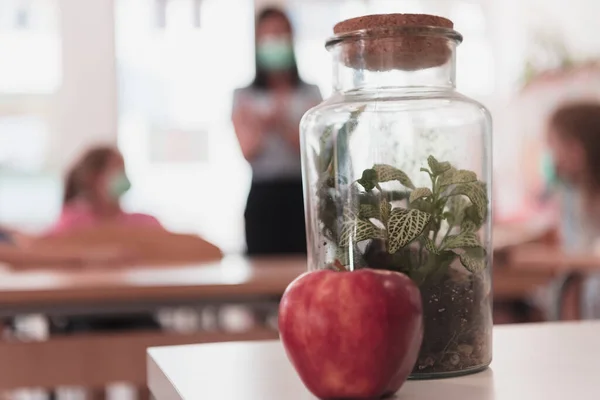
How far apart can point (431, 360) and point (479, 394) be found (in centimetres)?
6

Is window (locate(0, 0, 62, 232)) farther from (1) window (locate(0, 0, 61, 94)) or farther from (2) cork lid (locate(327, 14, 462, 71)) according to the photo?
(2) cork lid (locate(327, 14, 462, 71))

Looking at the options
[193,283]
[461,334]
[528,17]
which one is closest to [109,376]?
[193,283]

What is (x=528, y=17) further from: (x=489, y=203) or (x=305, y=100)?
(x=489, y=203)

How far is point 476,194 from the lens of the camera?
2.08ft

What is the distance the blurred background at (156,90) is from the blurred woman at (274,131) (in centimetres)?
186

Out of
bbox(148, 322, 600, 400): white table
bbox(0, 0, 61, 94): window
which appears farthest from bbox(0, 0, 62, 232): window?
bbox(148, 322, 600, 400): white table

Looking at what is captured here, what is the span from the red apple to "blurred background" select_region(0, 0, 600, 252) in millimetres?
4588

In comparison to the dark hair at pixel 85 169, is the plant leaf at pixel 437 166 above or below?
above

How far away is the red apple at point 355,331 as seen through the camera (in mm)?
548

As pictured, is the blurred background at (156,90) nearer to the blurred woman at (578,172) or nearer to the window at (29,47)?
the window at (29,47)

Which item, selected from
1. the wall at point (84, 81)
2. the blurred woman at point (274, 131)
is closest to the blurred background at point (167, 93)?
the wall at point (84, 81)

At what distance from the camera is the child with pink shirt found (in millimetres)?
3525

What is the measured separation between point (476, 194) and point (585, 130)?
2.51 m

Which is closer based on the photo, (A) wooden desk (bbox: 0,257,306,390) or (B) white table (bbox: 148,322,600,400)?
(B) white table (bbox: 148,322,600,400)
